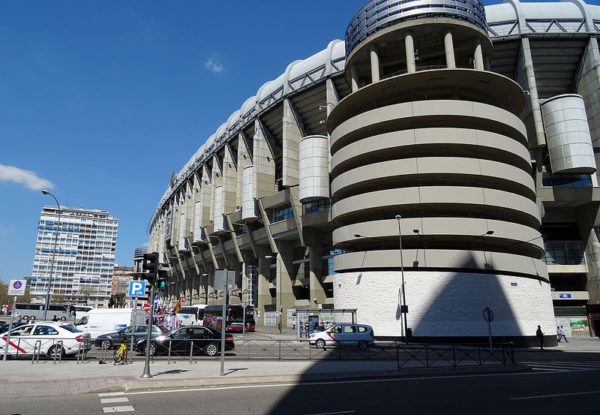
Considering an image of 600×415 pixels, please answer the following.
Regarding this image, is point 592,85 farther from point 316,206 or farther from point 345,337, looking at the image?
point 345,337

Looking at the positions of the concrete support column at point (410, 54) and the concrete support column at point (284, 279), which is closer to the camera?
the concrete support column at point (410, 54)

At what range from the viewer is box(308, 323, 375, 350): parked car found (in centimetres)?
2678

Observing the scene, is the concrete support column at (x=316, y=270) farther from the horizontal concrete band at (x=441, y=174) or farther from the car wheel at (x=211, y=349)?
the car wheel at (x=211, y=349)

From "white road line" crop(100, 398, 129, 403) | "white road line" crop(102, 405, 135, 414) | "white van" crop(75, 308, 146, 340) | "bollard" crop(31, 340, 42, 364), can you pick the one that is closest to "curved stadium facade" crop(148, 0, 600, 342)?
"white van" crop(75, 308, 146, 340)

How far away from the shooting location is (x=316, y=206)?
50.4 metres

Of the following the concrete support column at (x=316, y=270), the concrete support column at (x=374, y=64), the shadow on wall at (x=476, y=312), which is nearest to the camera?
the shadow on wall at (x=476, y=312)

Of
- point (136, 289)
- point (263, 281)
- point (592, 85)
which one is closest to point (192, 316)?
point (263, 281)

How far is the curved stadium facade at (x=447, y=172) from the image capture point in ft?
114

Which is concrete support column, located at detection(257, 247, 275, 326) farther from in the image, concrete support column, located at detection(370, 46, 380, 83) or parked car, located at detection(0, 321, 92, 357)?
parked car, located at detection(0, 321, 92, 357)

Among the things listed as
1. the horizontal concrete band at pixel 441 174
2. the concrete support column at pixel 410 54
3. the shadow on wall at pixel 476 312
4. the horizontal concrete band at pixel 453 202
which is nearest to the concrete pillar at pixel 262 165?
the horizontal concrete band at pixel 441 174

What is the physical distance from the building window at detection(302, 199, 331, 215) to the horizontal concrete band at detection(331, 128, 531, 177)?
33.0 ft

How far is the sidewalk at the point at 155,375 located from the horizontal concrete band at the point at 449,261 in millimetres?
17811

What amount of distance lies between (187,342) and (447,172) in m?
25.8

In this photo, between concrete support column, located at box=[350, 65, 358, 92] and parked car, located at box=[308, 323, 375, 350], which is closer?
parked car, located at box=[308, 323, 375, 350]
